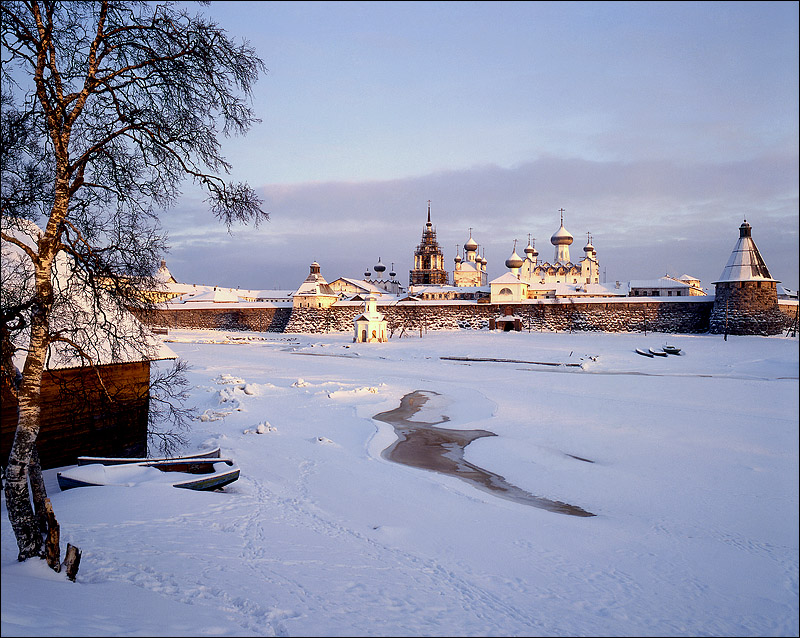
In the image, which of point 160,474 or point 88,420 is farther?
point 88,420

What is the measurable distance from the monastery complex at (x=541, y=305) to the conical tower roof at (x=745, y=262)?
6cm

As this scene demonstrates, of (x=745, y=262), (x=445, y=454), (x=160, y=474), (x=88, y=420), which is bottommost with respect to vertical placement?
(x=445, y=454)

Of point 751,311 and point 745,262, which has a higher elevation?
point 745,262

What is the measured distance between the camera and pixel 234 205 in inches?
224

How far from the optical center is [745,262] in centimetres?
3978

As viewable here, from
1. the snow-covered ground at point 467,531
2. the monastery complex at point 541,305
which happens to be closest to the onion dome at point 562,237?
the monastery complex at point 541,305

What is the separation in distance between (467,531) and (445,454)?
503cm

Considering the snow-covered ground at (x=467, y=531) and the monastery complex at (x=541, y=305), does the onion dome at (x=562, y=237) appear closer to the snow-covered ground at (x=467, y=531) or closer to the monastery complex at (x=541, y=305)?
the monastery complex at (x=541, y=305)

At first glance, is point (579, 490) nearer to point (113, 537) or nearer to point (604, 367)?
point (113, 537)

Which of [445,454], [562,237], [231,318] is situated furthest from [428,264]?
[445,454]

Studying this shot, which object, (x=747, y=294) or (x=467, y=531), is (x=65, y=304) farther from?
(x=747, y=294)

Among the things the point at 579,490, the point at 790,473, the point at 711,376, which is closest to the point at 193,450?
the point at 579,490

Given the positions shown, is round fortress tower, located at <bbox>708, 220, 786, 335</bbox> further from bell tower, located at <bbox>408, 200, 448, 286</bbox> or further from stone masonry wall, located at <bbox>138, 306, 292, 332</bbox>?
bell tower, located at <bbox>408, 200, 448, 286</bbox>

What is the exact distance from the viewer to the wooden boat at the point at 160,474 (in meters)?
7.30
